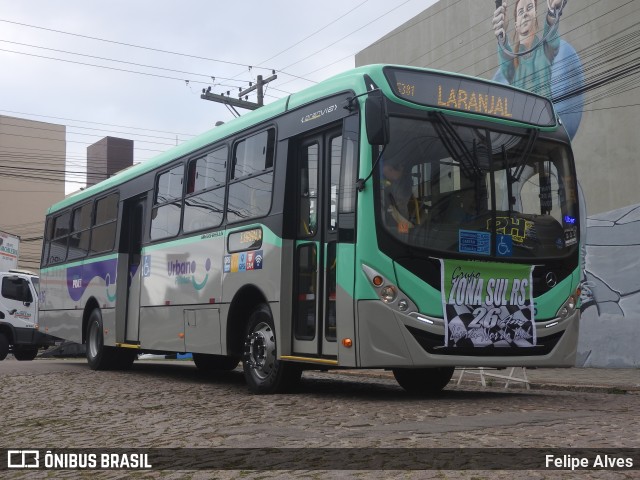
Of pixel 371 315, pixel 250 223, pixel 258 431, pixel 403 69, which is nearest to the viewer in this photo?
pixel 258 431

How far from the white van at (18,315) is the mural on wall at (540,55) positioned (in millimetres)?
14265

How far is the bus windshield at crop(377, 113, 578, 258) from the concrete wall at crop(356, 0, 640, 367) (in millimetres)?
8163

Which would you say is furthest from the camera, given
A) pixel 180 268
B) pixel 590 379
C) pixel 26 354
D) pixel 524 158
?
pixel 26 354

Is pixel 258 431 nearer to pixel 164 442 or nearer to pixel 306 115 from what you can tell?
pixel 164 442

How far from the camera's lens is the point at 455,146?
8617mm

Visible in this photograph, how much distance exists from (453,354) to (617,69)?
35.1 ft

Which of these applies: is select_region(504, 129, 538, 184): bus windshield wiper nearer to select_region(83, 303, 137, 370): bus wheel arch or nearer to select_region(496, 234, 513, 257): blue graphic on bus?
select_region(496, 234, 513, 257): blue graphic on bus

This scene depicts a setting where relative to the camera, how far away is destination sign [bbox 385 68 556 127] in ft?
28.3

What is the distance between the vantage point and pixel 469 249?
27.6ft

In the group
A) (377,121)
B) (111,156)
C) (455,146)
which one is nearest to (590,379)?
(455,146)

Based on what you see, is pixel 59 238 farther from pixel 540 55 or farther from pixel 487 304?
pixel 487 304

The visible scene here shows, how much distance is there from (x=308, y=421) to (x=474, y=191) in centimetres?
306

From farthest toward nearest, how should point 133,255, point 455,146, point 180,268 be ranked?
point 133,255 < point 180,268 < point 455,146

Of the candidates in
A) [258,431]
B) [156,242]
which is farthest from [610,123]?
[258,431]
